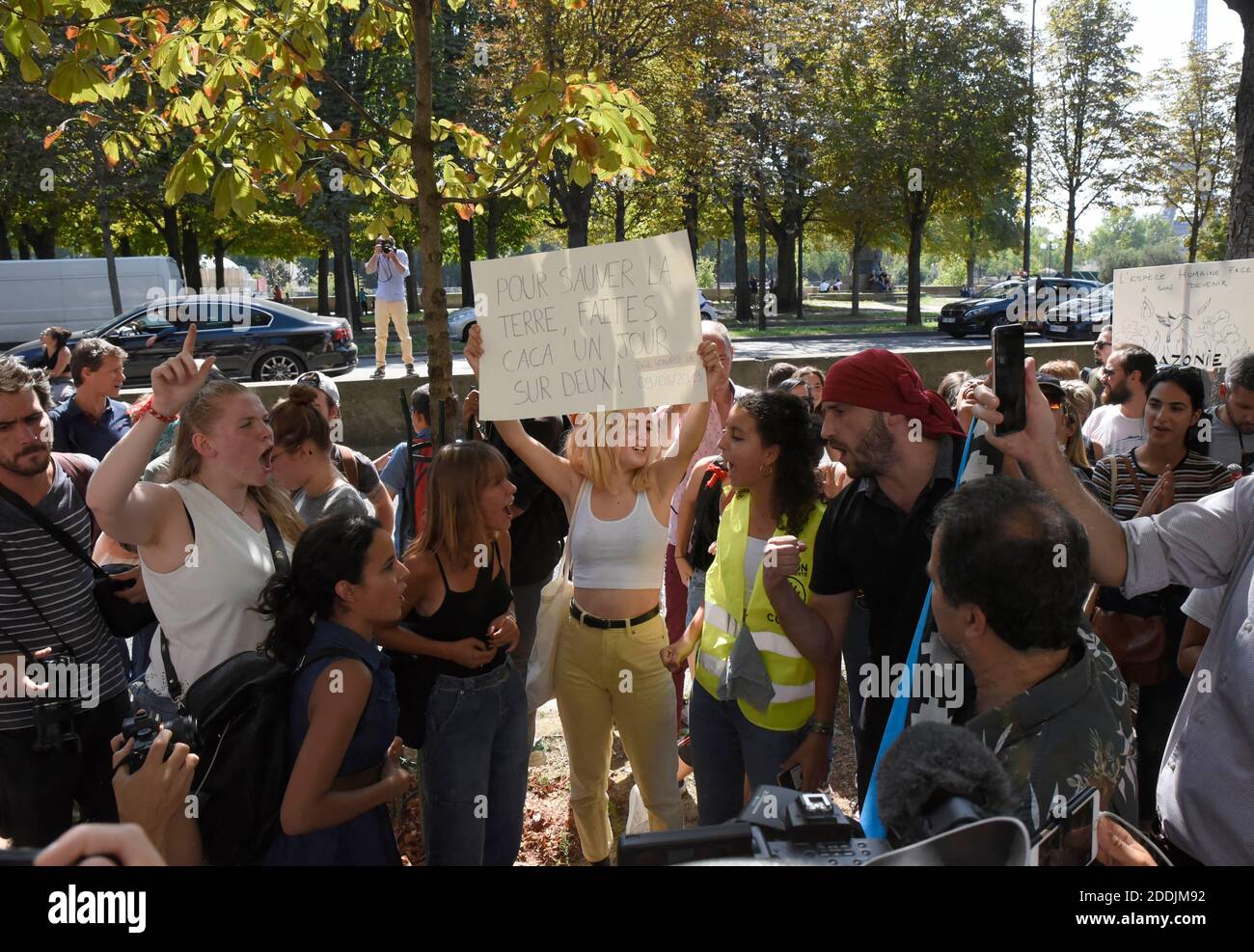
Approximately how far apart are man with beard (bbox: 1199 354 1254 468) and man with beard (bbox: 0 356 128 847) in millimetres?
4950

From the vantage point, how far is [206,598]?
9.38ft

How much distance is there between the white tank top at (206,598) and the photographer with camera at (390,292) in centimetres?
1094

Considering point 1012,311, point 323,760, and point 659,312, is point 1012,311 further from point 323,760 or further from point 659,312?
point 323,760

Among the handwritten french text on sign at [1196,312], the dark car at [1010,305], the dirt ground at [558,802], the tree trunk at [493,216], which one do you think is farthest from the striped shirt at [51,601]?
the dark car at [1010,305]

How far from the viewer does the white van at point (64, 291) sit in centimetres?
2098

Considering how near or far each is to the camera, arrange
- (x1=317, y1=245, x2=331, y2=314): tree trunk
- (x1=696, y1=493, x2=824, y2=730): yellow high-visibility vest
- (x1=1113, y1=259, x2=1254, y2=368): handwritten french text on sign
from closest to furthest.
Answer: (x1=696, y1=493, x2=824, y2=730): yellow high-visibility vest
(x1=1113, y1=259, x2=1254, y2=368): handwritten french text on sign
(x1=317, y1=245, x2=331, y2=314): tree trunk

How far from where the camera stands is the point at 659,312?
11.4 feet

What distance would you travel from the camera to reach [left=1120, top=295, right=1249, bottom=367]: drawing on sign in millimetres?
6945

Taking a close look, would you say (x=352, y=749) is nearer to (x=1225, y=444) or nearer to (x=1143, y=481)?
(x=1143, y=481)

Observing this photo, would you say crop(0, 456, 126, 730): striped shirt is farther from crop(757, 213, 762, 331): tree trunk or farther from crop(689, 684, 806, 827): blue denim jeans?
crop(757, 213, 762, 331): tree trunk

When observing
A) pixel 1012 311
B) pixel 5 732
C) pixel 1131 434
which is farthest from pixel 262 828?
pixel 1012 311

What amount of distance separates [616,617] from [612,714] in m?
0.41

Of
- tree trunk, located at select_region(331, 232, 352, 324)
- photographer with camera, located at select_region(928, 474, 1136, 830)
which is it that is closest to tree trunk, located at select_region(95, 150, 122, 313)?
tree trunk, located at select_region(331, 232, 352, 324)

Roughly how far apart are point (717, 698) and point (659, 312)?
54.4 inches
